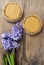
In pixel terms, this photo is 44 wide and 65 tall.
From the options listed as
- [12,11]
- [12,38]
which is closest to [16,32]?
[12,38]

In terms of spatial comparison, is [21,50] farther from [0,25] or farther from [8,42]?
[0,25]

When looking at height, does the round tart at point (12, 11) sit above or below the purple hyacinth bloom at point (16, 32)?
above

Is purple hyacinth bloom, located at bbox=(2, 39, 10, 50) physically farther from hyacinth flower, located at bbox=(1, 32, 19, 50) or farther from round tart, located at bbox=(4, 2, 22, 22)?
round tart, located at bbox=(4, 2, 22, 22)

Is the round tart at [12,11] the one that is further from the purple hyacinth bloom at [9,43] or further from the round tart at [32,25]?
the purple hyacinth bloom at [9,43]

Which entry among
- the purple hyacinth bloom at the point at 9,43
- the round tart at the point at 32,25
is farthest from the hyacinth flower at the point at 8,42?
the round tart at the point at 32,25

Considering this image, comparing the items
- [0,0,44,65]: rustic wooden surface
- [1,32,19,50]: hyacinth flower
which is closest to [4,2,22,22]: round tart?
[0,0,44,65]: rustic wooden surface
